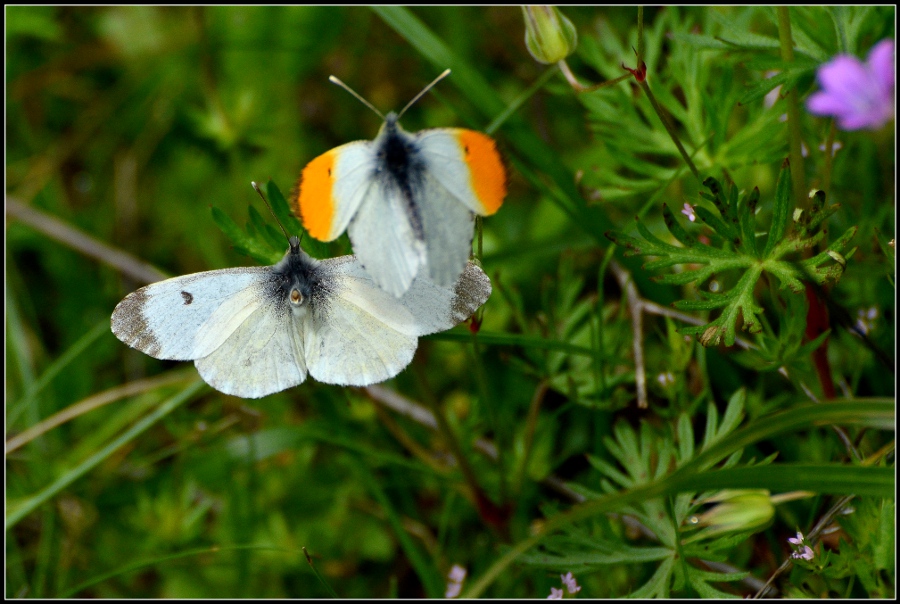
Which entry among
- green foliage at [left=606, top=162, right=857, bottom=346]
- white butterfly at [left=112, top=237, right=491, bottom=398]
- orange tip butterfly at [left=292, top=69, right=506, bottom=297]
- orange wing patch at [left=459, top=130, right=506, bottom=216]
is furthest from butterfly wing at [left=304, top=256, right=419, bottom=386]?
green foliage at [left=606, top=162, right=857, bottom=346]

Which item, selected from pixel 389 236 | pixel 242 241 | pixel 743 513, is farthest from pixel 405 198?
pixel 743 513

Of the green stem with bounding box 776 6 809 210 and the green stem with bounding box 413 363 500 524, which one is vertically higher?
the green stem with bounding box 776 6 809 210

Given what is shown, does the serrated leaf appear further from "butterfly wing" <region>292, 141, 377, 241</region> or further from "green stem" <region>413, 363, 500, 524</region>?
"green stem" <region>413, 363, 500, 524</region>

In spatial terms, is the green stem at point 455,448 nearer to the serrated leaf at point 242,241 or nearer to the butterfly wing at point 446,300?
the butterfly wing at point 446,300

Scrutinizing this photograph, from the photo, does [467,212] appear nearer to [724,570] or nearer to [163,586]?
[724,570]

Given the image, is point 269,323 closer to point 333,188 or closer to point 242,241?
point 242,241

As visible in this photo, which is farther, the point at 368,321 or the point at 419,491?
the point at 419,491

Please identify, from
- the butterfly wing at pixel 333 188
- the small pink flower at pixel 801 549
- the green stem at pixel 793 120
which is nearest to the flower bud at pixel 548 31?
the green stem at pixel 793 120

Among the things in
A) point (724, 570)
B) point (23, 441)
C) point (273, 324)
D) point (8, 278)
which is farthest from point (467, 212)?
point (8, 278)
